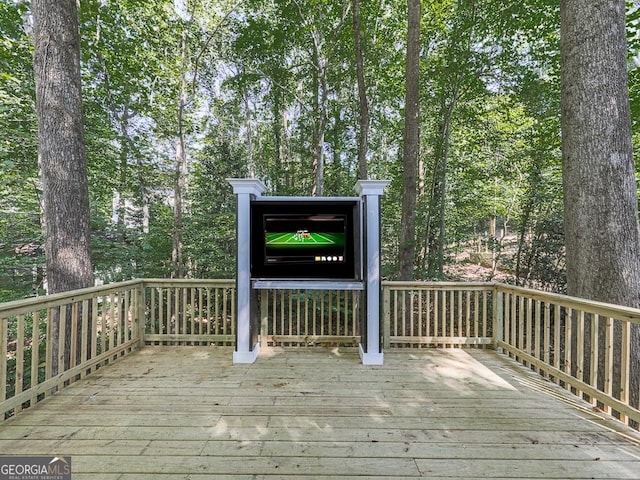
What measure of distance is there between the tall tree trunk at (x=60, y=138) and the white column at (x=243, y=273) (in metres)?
1.77

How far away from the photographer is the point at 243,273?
3227mm

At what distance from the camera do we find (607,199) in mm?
2529

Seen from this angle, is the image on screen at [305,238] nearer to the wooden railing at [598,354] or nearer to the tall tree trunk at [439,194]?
the wooden railing at [598,354]

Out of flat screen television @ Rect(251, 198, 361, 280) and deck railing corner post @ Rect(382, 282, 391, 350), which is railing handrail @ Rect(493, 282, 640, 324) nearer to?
deck railing corner post @ Rect(382, 282, 391, 350)

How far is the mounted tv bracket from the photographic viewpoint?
3162 millimetres

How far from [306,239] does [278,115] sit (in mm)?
6792

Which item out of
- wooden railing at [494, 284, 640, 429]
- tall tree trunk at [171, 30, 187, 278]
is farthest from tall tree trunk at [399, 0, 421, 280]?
tall tree trunk at [171, 30, 187, 278]

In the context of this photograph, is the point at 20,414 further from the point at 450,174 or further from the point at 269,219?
the point at 450,174

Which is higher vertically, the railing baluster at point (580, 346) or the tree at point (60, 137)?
the tree at point (60, 137)

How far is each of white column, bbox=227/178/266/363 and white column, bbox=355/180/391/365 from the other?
1.32 meters

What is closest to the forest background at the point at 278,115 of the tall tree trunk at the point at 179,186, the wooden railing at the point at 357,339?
the tall tree trunk at the point at 179,186

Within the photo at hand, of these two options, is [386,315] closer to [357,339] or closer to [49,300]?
[357,339]

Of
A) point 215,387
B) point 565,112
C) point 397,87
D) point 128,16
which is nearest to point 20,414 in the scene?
point 215,387

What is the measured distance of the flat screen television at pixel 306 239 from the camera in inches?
127
